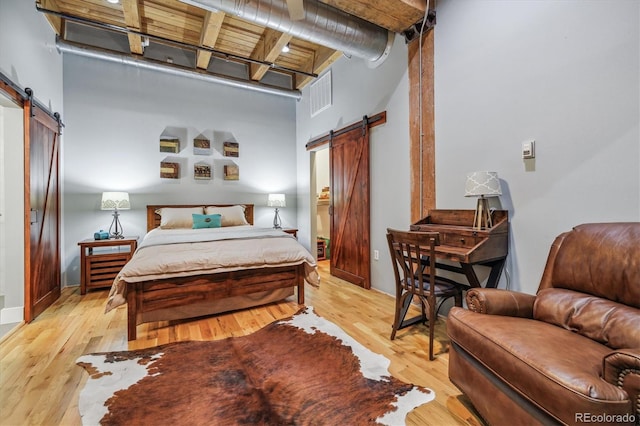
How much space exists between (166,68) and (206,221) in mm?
2385

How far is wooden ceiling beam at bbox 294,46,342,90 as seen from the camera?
418cm

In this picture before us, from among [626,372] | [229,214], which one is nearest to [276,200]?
[229,214]

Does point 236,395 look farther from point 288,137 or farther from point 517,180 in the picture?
point 288,137

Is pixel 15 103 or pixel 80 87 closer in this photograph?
pixel 15 103

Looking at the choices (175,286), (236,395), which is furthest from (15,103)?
(236,395)

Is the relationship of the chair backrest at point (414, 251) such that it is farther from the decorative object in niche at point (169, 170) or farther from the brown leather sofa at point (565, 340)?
the decorative object in niche at point (169, 170)

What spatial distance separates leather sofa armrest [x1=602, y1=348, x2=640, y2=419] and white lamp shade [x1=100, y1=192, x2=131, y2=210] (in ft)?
15.7

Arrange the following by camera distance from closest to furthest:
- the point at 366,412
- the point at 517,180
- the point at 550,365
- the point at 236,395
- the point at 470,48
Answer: the point at 550,365
the point at 366,412
the point at 236,395
the point at 517,180
the point at 470,48

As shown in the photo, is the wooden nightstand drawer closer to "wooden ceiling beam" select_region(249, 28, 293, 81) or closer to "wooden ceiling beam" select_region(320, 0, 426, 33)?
"wooden ceiling beam" select_region(249, 28, 293, 81)

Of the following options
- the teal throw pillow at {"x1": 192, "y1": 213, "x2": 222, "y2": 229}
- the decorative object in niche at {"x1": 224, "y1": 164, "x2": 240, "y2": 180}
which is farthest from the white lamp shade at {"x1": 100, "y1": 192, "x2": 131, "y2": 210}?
the decorative object in niche at {"x1": 224, "y1": 164, "x2": 240, "y2": 180}

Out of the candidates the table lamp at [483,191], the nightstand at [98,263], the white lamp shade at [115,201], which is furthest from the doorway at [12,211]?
the table lamp at [483,191]

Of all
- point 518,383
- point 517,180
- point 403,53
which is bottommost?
point 518,383

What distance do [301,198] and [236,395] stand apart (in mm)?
4060

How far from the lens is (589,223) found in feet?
5.60
